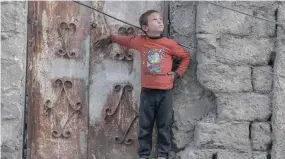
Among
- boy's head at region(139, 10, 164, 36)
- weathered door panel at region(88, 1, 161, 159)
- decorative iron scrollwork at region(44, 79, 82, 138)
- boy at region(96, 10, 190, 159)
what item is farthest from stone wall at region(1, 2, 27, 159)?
boy's head at region(139, 10, 164, 36)

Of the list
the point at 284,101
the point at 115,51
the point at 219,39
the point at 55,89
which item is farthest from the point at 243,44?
the point at 55,89

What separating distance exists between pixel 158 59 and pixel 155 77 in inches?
4.8

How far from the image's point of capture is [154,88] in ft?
14.4

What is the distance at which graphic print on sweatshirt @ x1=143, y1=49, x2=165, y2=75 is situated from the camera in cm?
437

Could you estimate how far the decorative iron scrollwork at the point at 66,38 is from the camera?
4.77 m

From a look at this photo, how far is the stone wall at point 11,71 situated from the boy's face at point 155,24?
0.95m

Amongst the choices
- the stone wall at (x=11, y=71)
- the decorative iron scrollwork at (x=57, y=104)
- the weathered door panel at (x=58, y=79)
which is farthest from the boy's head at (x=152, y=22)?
the stone wall at (x=11, y=71)

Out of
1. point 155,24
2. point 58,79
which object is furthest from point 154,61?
point 58,79

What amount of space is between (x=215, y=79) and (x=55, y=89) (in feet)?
3.99

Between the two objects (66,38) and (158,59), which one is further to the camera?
(66,38)

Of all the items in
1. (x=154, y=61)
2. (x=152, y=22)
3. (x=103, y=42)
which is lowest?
(x=154, y=61)

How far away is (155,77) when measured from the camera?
437 centimetres

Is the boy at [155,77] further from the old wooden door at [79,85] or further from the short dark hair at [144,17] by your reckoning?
the old wooden door at [79,85]

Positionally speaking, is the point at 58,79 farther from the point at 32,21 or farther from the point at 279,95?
the point at 279,95
